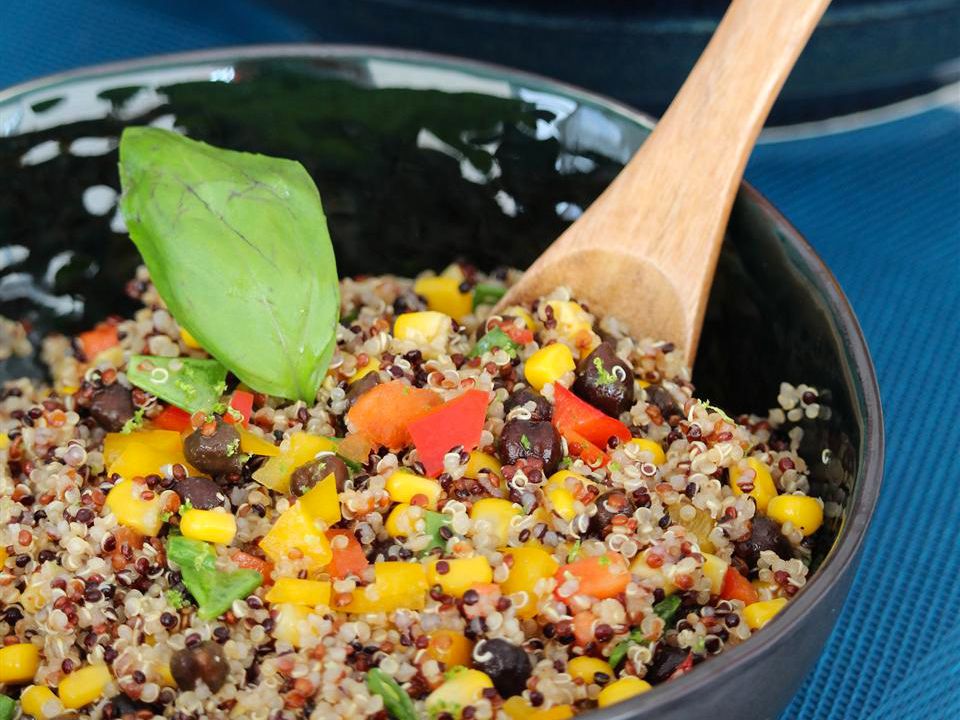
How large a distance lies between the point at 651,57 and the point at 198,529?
153 cm

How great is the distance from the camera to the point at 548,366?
1.98 metres

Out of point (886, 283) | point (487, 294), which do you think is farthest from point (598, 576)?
point (886, 283)

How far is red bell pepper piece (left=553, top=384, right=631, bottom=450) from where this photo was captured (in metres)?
1.95

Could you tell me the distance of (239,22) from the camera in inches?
128

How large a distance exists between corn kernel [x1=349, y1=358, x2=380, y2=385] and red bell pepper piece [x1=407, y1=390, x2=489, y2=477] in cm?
16

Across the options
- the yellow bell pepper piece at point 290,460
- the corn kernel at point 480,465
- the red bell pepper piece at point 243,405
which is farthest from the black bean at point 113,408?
the corn kernel at point 480,465

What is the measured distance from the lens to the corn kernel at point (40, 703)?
164cm

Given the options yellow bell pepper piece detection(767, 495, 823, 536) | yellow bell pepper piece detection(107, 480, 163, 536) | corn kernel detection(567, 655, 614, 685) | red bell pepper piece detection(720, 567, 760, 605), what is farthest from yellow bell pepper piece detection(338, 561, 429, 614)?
yellow bell pepper piece detection(767, 495, 823, 536)

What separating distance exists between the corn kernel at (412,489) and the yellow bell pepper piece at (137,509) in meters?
0.37

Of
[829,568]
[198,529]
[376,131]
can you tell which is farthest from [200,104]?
[829,568]

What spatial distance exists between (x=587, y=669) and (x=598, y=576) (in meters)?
0.13

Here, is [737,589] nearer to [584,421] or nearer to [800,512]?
[800,512]

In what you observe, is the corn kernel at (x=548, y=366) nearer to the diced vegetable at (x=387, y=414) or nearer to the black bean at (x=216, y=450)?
the diced vegetable at (x=387, y=414)

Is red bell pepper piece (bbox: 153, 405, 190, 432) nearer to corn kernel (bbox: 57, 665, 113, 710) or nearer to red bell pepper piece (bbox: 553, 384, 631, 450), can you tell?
corn kernel (bbox: 57, 665, 113, 710)
